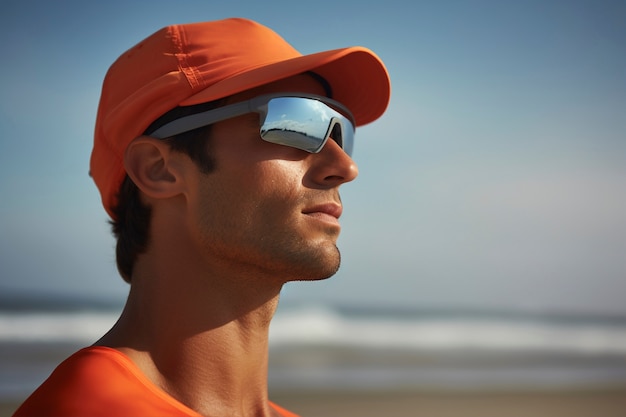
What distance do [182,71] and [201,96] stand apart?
0.12 m

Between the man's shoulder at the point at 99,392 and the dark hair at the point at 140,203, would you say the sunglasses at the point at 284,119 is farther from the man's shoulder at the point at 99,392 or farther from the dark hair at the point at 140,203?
the man's shoulder at the point at 99,392

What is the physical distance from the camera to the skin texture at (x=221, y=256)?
2428 millimetres

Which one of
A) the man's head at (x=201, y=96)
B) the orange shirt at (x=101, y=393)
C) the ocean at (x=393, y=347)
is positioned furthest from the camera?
the ocean at (x=393, y=347)

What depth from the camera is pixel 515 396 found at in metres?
9.89

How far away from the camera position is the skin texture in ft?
7.97

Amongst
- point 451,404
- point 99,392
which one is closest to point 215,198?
point 99,392

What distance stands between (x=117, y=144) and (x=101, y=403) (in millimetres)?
949

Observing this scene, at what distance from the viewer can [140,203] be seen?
8.79ft

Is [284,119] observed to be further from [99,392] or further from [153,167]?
[99,392]

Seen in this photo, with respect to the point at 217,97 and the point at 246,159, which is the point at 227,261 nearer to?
the point at 246,159

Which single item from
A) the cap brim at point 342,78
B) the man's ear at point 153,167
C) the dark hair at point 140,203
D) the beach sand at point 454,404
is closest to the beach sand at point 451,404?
the beach sand at point 454,404

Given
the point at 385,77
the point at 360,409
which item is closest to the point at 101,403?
the point at 385,77

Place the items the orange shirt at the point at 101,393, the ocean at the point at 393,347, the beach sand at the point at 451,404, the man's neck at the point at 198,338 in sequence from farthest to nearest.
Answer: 1. the ocean at the point at 393,347
2. the beach sand at the point at 451,404
3. the man's neck at the point at 198,338
4. the orange shirt at the point at 101,393

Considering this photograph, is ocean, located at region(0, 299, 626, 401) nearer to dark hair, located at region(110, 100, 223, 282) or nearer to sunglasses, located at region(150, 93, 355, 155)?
dark hair, located at region(110, 100, 223, 282)
